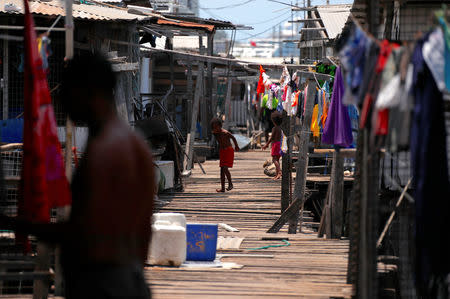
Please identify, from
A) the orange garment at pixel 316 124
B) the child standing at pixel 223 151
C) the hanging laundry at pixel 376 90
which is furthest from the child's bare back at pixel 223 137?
the hanging laundry at pixel 376 90

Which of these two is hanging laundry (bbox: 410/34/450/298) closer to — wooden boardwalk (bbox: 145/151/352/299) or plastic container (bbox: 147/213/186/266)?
wooden boardwalk (bbox: 145/151/352/299)

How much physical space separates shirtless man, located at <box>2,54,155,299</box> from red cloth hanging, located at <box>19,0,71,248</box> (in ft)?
5.02

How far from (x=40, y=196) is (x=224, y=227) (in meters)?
6.66

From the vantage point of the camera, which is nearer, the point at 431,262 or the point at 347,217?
the point at 431,262

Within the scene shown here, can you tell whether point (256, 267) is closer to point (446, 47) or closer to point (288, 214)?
point (288, 214)

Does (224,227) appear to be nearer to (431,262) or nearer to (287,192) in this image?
(287,192)

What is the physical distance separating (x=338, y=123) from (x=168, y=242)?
2446mm

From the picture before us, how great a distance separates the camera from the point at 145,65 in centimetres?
2486

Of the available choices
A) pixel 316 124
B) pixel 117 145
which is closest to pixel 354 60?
pixel 117 145

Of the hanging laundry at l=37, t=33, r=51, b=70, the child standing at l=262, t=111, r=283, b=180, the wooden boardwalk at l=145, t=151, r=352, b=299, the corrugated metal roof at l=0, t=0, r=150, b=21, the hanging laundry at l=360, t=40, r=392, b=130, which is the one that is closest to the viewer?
the hanging laundry at l=360, t=40, r=392, b=130

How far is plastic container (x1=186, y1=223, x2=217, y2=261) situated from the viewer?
859 centimetres

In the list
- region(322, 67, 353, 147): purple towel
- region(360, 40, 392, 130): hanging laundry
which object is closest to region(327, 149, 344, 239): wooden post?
region(322, 67, 353, 147): purple towel

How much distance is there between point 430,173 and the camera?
476 centimetres

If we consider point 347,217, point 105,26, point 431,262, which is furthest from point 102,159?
point 347,217
